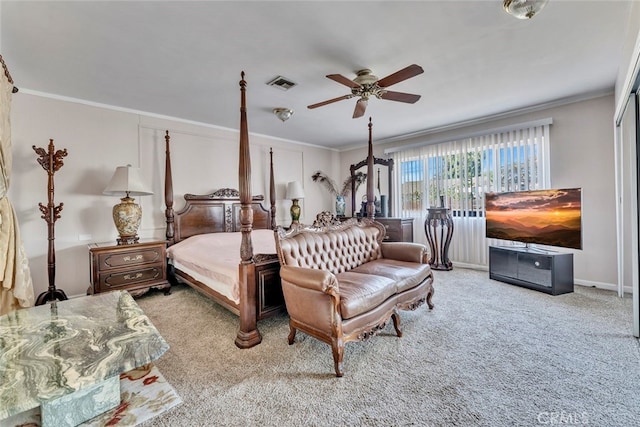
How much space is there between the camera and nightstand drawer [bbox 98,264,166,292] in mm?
3107

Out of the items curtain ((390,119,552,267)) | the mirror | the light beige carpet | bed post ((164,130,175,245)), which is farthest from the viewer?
the mirror

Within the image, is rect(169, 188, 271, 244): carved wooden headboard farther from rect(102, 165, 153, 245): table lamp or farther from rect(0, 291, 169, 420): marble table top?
rect(0, 291, 169, 420): marble table top

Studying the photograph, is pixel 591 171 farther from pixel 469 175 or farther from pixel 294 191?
pixel 294 191

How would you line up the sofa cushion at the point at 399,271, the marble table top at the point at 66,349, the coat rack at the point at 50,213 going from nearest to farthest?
the marble table top at the point at 66,349 → the sofa cushion at the point at 399,271 → the coat rack at the point at 50,213

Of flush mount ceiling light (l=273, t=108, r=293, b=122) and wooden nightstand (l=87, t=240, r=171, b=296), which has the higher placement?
flush mount ceiling light (l=273, t=108, r=293, b=122)

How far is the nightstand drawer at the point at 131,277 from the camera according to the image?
122 inches

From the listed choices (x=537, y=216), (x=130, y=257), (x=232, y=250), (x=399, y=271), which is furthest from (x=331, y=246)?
(x=537, y=216)

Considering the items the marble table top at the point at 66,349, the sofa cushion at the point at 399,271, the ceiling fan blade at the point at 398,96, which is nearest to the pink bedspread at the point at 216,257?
the marble table top at the point at 66,349

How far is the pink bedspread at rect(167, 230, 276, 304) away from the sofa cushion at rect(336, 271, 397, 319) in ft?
3.23

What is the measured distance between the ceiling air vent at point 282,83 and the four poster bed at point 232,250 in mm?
727

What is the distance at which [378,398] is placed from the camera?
5.34 feet

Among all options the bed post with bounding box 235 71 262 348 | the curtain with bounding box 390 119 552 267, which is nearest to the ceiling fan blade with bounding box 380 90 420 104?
the bed post with bounding box 235 71 262 348

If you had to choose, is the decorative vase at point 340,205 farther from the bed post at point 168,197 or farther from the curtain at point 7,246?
the curtain at point 7,246

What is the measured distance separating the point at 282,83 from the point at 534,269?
3.92 m
